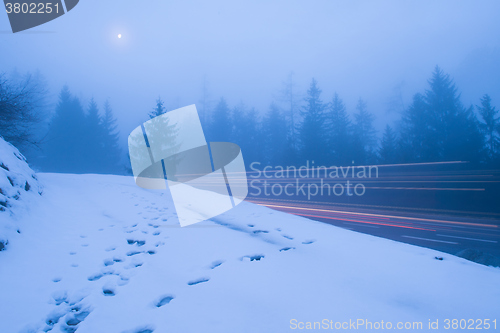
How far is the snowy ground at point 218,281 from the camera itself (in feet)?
6.33

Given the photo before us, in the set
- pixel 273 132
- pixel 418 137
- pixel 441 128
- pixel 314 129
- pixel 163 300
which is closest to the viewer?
pixel 163 300

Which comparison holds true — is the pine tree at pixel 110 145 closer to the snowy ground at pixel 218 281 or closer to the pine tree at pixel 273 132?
the pine tree at pixel 273 132

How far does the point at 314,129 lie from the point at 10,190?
2633cm

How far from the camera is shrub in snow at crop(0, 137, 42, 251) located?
3.27m

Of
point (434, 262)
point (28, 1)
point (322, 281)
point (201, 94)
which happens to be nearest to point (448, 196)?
point (434, 262)

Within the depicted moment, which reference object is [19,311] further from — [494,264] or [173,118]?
[173,118]

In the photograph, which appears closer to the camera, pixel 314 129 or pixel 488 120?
pixel 488 120

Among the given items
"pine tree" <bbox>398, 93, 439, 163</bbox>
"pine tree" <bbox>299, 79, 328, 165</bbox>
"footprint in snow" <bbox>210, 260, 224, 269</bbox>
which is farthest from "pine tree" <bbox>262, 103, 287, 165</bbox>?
"footprint in snow" <bbox>210, 260, 224, 269</bbox>

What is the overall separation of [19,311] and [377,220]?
1117 cm

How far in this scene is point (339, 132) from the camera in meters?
27.9

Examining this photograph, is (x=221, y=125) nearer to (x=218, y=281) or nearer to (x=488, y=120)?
(x=488, y=120)

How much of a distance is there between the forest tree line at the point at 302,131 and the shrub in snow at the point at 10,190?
17.9ft

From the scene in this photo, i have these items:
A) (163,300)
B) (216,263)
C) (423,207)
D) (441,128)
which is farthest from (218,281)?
(441,128)

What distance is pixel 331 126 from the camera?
2898cm
